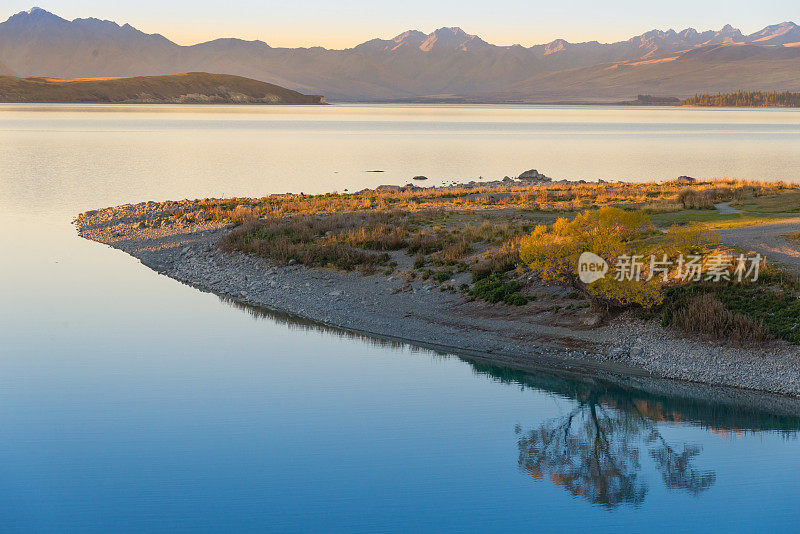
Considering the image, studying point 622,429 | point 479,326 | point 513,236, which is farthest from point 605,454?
point 513,236

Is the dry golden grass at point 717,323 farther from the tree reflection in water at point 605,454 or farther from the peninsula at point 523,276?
the tree reflection in water at point 605,454

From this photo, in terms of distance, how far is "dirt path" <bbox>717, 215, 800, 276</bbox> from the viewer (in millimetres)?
23906

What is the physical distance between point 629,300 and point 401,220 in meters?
16.9

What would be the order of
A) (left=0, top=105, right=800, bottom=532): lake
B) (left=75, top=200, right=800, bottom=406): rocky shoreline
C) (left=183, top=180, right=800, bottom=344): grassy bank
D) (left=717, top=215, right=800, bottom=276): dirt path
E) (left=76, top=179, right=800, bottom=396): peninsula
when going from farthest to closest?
(left=717, top=215, right=800, bottom=276): dirt path, (left=183, top=180, right=800, bottom=344): grassy bank, (left=76, top=179, right=800, bottom=396): peninsula, (left=75, top=200, right=800, bottom=406): rocky shoreline, (left=0, top=105, right=800, bottom=532): lake

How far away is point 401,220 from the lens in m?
37.2

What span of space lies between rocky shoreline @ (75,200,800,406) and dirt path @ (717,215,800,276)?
15.4ft

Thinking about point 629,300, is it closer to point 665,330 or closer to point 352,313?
point 665,330

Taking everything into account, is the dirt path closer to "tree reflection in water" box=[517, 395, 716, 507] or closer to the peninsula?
the peninsula

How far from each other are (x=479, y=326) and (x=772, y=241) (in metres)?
10.3

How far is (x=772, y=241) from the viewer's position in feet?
86.8

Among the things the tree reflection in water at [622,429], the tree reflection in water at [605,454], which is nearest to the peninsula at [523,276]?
the tree reflection in water at [622,429]

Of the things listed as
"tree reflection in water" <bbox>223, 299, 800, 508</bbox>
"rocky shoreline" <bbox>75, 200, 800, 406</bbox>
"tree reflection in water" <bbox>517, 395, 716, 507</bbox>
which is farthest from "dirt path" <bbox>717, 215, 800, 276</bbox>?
"tree reflection in water" <bbox>517, 395, 716, 507</bbox>

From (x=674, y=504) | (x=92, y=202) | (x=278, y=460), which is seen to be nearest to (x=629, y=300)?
(x=674, y=504)

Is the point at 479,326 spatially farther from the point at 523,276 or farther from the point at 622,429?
the point at 622,429
